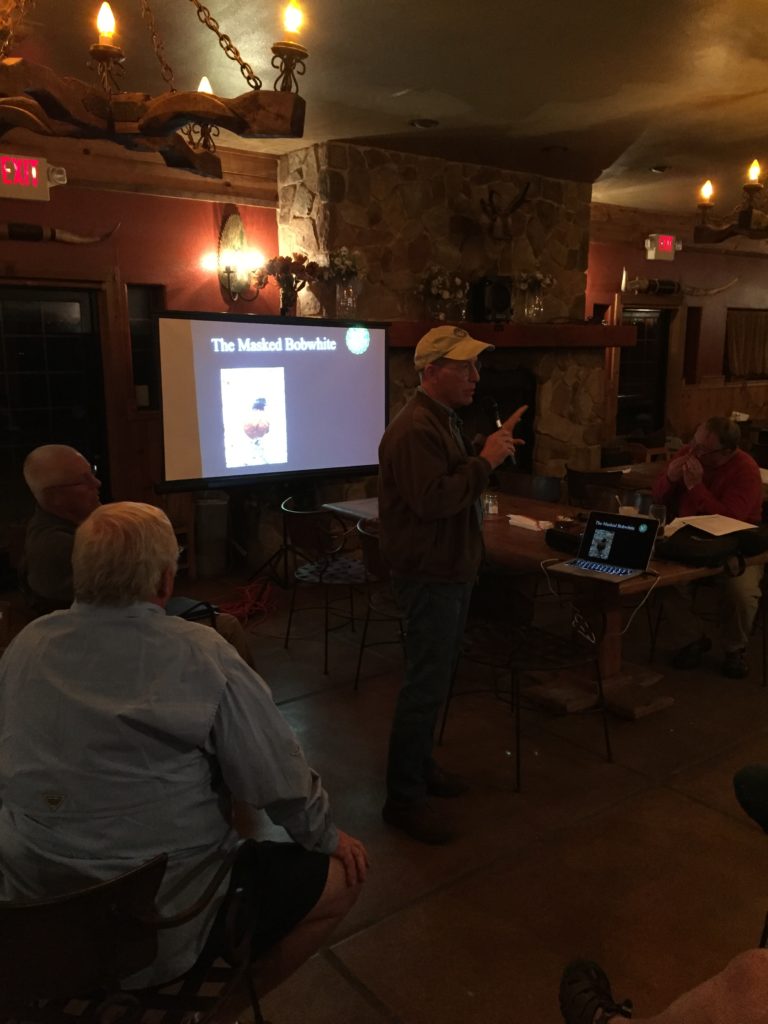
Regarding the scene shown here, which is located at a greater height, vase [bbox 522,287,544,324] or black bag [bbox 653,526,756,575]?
vase [bbox 522,287,544,324]

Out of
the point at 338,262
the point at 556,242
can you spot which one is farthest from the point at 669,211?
the point at 338,262

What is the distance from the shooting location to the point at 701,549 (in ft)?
9.80

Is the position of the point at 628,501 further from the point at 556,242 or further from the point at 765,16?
the point at 556,242

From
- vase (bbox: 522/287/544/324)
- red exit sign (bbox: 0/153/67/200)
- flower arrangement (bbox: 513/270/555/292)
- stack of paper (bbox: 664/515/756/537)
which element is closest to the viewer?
stack of paper (bbox: 664/515/756/537)

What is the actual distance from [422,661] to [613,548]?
3.16 feet

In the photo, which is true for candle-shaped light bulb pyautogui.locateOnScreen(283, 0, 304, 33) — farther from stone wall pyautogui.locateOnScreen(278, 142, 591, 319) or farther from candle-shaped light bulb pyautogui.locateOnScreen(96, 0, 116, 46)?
stone wall pyautogui.locateOnScreen(278, 142, 591, 319)

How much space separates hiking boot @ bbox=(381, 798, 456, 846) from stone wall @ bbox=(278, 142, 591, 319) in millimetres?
3688

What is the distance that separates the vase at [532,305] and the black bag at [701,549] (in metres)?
3.48

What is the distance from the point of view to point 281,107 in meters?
2.05

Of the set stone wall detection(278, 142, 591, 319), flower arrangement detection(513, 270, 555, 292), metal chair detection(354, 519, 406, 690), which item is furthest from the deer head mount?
metal chair detection(354, 519, 406, 690)

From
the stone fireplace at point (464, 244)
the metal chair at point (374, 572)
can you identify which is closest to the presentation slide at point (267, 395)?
the stone fireplace at point (464, 244)

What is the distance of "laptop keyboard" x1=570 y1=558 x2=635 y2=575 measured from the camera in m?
2.86

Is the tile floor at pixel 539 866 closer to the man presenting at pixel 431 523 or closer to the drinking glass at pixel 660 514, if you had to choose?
the man presenting at pixel 431 523

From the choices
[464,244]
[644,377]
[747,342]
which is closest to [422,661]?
[464,244]
